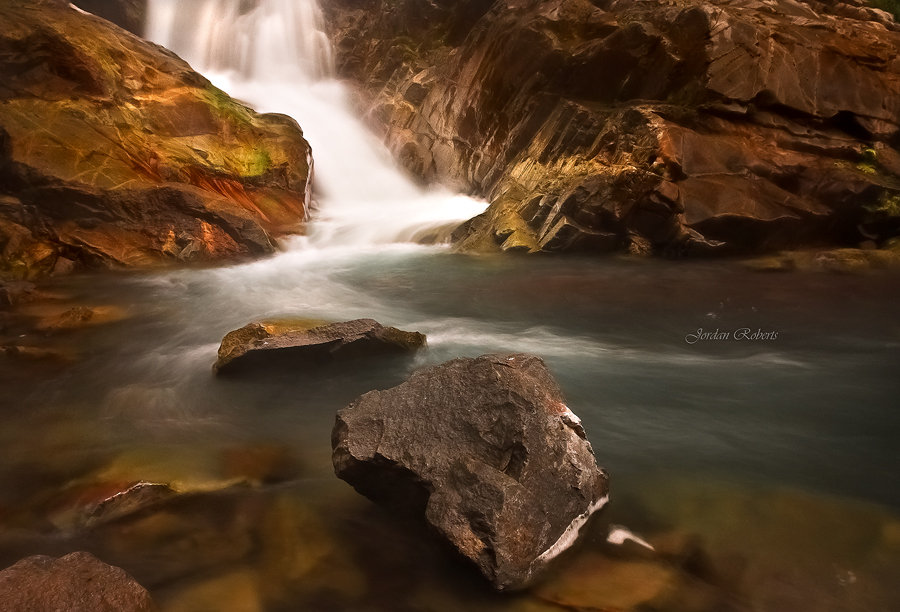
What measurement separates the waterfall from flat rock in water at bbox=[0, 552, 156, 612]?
39.0 ft

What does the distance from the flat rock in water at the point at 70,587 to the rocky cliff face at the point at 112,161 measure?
382 inches

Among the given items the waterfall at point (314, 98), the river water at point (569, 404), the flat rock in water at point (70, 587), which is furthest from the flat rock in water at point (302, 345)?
the waterfall at point (314, 98)

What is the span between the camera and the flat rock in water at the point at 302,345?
20.9 feet

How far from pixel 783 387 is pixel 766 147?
753 centimetres

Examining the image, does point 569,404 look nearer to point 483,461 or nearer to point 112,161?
point 483,461

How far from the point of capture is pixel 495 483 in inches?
133

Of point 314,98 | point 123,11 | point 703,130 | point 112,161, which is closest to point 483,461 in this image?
point 703,130

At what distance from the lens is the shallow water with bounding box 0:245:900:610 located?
11.0 feet

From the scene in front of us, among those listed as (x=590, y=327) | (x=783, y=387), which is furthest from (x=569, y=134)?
(x=783, y=387)

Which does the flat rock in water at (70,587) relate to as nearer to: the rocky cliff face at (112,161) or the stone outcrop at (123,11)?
the rocky cliff face at (112,161)

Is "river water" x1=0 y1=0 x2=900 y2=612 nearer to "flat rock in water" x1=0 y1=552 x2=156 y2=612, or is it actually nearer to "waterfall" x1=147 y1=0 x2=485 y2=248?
"flat rock in water" x1=0 y1=552 x2=156 y2=612

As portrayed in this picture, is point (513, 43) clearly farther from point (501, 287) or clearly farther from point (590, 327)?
point (590, 327)

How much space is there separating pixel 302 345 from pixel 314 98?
20.0 meters

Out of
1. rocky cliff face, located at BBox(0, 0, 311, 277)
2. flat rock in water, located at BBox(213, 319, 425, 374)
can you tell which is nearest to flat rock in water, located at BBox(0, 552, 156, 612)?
flat rock in water, located at BBox(213, 319, 425, 374)
